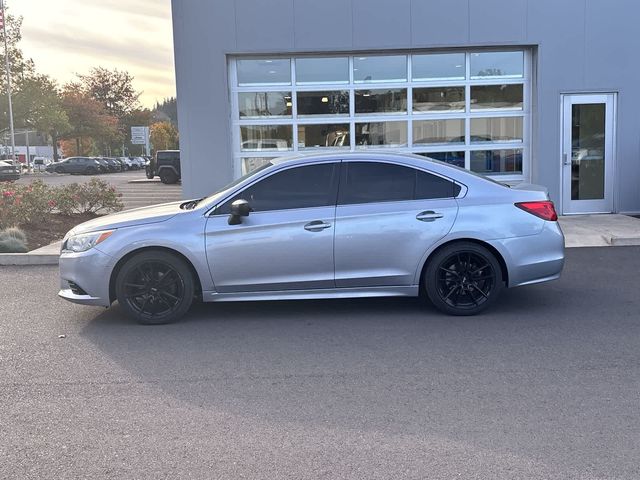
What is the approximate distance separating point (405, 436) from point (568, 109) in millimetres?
10644


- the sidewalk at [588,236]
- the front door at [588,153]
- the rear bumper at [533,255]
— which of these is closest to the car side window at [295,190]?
the rear bumper at [533,255]

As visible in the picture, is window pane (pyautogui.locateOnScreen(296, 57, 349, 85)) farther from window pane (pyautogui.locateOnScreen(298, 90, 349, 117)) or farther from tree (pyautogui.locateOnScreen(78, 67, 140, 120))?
tree (pyautogui.locateOnScreen(78, 67, 140, 120))

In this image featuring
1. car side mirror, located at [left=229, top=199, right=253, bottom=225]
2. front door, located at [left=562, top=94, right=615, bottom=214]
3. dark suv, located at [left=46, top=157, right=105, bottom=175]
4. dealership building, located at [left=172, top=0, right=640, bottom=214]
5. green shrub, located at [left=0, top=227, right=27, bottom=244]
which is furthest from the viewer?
dark suv, located at [left=46, top=157, right=105, bottom=175]

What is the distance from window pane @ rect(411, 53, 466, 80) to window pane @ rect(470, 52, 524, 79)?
26 cm

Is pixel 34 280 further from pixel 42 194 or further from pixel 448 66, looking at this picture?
pixel 448 66

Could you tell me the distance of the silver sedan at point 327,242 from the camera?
595 centimetres

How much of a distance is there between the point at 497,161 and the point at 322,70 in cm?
408

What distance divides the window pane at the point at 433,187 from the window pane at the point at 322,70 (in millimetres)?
6987

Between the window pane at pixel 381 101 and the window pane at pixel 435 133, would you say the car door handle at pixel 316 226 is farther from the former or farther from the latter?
the window pane at pixel 435 133

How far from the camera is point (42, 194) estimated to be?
12.4 m

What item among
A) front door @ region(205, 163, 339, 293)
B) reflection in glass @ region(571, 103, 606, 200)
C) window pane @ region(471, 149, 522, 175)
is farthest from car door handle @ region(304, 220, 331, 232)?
reflection in glass @ region(571, 103, 606, 200)

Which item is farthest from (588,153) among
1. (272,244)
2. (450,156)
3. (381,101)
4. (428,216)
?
(272,244)

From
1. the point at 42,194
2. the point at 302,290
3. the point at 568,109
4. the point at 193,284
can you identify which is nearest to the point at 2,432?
the point at 193,284

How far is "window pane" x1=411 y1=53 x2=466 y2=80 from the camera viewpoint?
1268 centimetres
